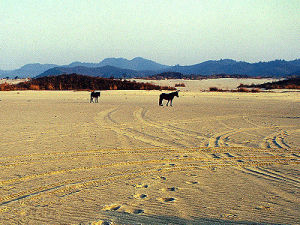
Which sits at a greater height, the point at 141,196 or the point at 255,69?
the point at 255,69

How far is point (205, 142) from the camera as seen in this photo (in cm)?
955

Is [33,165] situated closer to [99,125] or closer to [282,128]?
[99,125]

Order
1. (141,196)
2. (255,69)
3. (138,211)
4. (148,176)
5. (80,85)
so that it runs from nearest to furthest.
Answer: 1. (138,211)
2. (141,196)
3. (148,176)
4. (80,85)
5. (255,69)

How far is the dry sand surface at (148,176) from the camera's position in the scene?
14.5 ft

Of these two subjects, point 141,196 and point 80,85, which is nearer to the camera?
point 141,196

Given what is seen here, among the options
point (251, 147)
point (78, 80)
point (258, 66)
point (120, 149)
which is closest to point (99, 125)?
point (120, 149)

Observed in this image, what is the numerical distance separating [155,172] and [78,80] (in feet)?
118

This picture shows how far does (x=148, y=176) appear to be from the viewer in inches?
243

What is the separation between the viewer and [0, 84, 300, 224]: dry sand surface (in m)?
4.41

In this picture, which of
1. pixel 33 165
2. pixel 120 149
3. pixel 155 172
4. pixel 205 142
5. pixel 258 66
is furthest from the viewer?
pixel 258 66

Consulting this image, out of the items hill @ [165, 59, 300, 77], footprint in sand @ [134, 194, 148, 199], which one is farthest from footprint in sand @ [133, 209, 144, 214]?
hill @ [165, 59, 300, 77]

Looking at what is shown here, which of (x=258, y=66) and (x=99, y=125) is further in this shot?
(x=258, y=66)

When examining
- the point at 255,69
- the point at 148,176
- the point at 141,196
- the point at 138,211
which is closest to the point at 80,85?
the point at 148,176

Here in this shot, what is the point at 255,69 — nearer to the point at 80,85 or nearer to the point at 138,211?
the point at 80,85
